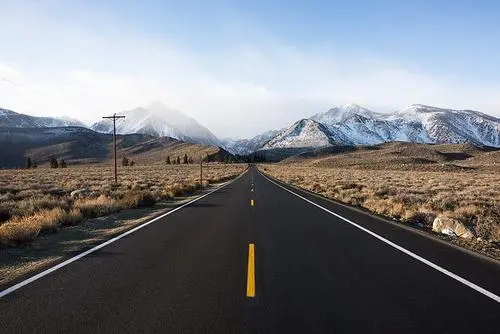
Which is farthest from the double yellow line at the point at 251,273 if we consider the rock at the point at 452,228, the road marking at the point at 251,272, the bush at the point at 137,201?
the bush at the point at 137,201

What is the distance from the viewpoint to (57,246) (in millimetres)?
11078

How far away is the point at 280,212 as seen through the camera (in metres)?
19.3

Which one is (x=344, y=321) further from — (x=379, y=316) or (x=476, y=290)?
(x=476, y=290)

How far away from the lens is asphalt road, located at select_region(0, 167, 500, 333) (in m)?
5.72

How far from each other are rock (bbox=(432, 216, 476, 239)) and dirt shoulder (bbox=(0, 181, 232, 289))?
963 cm

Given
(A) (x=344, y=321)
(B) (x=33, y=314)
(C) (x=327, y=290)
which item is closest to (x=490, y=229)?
(C) (x=327, y=290)

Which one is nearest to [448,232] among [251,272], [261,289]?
[251,272]

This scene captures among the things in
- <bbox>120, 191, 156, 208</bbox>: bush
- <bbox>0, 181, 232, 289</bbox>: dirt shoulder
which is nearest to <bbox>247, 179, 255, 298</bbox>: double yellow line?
<bbox>0, 181, 232, 289</bbox>: dirt shoulder

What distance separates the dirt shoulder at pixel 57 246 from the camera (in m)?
8.52

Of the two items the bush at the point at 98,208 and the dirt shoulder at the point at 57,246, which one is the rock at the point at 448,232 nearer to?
the dirt shoulder at the point at 57,246

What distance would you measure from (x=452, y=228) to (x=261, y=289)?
9505mm

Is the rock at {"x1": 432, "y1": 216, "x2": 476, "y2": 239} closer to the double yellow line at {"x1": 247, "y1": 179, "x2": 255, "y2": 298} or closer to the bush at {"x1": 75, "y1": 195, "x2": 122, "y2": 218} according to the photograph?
the double yellow line at {"x1": 247, "y1": 179, "x2": 255, "y2": 298}

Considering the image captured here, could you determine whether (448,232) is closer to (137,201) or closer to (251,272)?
(251,272)

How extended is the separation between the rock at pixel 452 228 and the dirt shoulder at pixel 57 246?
9.63 m
